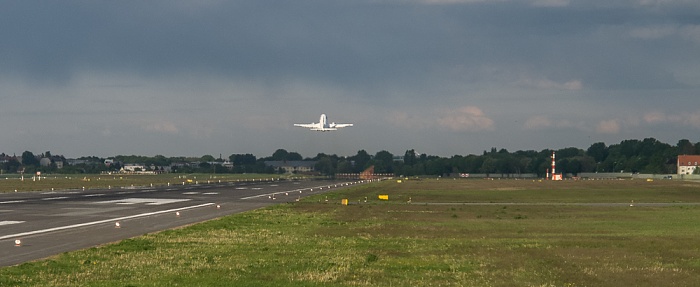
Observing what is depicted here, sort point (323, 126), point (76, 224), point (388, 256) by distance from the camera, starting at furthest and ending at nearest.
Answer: point (323, 126)
point (76, 224)
point (388, 256)

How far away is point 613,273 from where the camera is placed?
26.7 metres

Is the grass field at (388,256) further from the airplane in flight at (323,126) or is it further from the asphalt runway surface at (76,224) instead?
the airplane in flight at (323,126)

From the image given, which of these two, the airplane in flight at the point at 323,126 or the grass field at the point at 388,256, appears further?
the airplane in flight at the point at 323,126

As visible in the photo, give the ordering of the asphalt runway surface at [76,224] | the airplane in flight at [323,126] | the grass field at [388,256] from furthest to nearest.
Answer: the airplane in flight at [323,126]
the asphalt runway surface at [76,224]
the grass field at [388,256]

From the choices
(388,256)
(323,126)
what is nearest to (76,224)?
(388,256)

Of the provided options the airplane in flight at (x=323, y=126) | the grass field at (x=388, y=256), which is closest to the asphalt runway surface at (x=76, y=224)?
the grass field at (x=388, y=256)

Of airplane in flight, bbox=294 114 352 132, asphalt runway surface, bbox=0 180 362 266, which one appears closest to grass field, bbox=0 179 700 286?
asphalt runway surface, bbox=0 180 362 266

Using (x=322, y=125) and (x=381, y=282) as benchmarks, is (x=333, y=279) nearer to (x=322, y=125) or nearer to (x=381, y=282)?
(x=381, y=282)

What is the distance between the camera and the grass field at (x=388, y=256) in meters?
24.7

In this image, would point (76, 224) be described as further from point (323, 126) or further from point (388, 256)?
point (323, 126)

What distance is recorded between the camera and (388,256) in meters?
30.8

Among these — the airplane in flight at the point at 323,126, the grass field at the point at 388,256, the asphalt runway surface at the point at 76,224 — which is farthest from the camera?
the airplane in flight at the point at 323,126

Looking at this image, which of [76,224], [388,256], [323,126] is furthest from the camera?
[323,126]

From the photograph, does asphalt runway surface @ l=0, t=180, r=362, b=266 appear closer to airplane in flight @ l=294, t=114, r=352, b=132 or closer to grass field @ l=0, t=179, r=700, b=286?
grass field @ l=0, t=179, r=700, b=286
